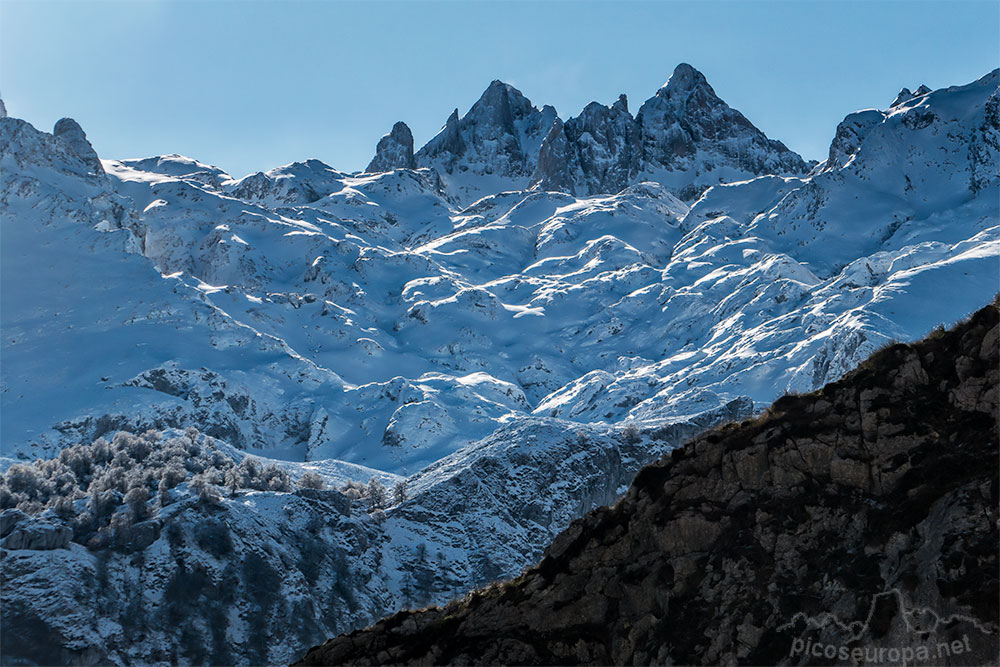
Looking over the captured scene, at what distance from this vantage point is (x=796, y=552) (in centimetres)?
2889

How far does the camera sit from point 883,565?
27.1 meters

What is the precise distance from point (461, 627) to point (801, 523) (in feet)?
32.2

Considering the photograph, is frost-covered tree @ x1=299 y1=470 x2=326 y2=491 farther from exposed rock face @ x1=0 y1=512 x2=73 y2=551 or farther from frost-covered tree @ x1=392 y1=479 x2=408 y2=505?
exposed rock face @ x1=0 y1=512 x2=73 y2=551

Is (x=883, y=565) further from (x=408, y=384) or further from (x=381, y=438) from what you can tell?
(x=408, y=384)

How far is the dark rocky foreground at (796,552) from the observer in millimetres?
26000

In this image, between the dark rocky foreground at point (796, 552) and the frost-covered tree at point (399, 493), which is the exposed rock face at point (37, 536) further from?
the dark rocky foreground at point (796, 552)

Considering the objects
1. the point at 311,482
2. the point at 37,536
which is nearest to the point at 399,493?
the point at 311,482

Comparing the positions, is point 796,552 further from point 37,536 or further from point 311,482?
point 311,482

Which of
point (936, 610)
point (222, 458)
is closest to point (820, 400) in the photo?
point (936, 610)

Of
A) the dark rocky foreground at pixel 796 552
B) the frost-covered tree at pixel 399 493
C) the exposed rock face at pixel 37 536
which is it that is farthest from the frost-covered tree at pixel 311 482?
the dark rocky foreground at pixel 796 552

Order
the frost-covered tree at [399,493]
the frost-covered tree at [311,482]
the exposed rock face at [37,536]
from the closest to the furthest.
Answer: the exposed rock face at [37,536]
the frost-covered tree at [311,482]
the frost-covered tree at [399,493]

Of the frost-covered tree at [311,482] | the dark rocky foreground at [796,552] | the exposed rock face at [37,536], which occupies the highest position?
the frost-covered tree at [311,482]

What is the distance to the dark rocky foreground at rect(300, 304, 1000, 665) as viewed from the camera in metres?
26.0

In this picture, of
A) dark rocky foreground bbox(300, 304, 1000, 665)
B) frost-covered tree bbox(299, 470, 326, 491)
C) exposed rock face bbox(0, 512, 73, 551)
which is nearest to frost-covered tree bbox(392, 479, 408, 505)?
frost-covered tree bbox(299, 470, 326, 491)
